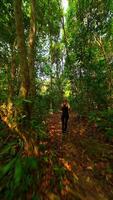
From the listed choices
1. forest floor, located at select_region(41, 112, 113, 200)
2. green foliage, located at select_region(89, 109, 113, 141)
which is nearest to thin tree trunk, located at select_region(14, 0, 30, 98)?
forest floor, located at select_region(41, 112, 113, 200)

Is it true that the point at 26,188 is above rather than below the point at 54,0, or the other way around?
below

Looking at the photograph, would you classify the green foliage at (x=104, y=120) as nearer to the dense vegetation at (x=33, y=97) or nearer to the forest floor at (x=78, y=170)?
the dense vegetation at (x=33, y=97)

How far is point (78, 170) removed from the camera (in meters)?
8.27

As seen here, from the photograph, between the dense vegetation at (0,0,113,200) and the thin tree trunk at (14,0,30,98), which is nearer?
the dense vegetation at (0,0,113,200)

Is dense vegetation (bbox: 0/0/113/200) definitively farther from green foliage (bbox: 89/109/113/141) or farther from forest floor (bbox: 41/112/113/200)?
forest floor (bbox: 41/112/113/200)

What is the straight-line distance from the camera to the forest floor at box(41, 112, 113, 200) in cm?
705

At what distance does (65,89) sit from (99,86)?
2371cm

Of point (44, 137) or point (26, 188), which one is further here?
point (44, 137)

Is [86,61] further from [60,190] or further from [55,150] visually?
[60,190]

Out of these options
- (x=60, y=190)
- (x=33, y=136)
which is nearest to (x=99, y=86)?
(x=33, y=136)

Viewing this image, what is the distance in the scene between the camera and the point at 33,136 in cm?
788

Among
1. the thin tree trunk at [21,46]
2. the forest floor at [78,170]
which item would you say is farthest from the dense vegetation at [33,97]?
the forest floor at [78,170]

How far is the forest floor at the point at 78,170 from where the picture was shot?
7.05m

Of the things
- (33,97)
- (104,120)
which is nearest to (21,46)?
(33,97)
